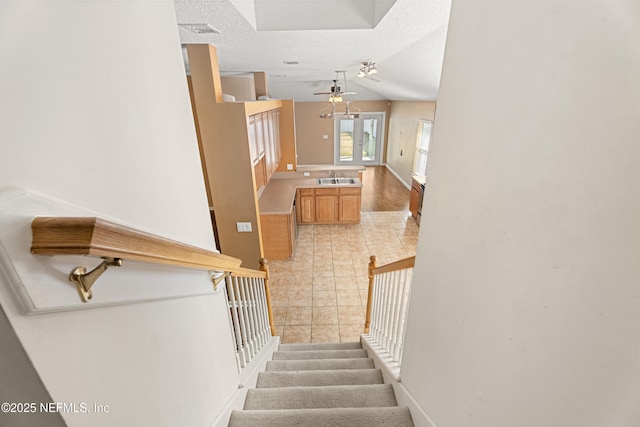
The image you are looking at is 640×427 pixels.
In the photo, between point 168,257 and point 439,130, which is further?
point 439,130

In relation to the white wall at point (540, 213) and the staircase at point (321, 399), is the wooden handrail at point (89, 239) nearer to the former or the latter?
the white wall at point (540, 213)

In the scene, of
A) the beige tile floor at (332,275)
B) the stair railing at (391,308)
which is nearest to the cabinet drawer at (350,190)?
the beige tile floor at (332,275)

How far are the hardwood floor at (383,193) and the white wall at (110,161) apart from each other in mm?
6301

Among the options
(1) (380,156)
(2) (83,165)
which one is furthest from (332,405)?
(1) (380,156)

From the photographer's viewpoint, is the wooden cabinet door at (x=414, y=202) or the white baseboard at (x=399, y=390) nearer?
the white baseboard at (x=399, y=390)

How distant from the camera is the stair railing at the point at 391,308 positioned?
1772 mm

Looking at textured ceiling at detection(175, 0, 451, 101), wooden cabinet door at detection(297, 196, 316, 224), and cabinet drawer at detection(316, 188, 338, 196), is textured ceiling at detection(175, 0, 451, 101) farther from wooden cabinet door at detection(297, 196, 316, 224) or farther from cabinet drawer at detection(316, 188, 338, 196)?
wooden cabinet door at detection(297, 196, 316, 224)

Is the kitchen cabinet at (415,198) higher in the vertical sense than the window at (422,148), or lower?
lower

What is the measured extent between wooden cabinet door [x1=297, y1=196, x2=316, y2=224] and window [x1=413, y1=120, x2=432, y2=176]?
300cm

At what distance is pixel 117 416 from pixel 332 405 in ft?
4.04

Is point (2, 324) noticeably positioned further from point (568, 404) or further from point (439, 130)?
point (439, 130)

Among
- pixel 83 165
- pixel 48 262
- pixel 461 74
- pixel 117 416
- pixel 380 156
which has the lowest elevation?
pixel 380 156

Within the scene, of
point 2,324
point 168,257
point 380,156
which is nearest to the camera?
point 2,324

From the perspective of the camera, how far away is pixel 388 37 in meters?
2.40
